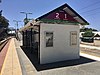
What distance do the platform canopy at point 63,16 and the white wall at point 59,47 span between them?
0.34 metres

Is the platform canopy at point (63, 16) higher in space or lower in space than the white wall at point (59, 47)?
higher

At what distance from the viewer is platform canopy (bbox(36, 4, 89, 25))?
1000cm

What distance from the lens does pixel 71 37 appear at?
11195 mm

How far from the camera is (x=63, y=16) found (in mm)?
10750

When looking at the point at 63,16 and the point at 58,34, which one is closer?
the point at 58,34

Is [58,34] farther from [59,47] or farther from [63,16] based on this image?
[63,16]

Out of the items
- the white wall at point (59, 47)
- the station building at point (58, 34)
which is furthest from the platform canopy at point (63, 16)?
the white wall at point (59, 47)

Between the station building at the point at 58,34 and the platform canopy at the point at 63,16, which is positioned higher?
the platform canopy at the point at 63,16

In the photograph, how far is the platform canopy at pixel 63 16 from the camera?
9999mm

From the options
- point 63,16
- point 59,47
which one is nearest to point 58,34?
point 59,47

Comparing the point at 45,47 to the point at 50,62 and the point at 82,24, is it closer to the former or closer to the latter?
the point at 50,62

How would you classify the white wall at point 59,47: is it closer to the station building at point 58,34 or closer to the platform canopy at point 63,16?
the station building at point 58,34

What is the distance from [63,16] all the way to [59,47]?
2.23 metres

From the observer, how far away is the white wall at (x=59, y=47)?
9977 millimetres
